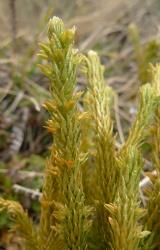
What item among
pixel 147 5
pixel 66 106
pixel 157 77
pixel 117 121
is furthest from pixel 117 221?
pixel 147 5

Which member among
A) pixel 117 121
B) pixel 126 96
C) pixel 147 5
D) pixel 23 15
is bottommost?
pixel 117 121

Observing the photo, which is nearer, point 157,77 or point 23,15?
point 157,77

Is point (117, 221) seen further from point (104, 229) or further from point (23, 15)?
point (23, 15)

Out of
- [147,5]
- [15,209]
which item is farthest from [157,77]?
[147,5]

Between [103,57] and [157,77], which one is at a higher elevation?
[103,57]

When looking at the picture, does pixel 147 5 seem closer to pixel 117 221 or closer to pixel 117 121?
pixel 117 121

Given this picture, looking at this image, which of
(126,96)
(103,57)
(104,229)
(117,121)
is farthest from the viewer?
(103,57)

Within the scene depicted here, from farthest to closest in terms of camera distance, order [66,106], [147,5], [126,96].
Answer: [147,5] → [126,96] → [66,106]
